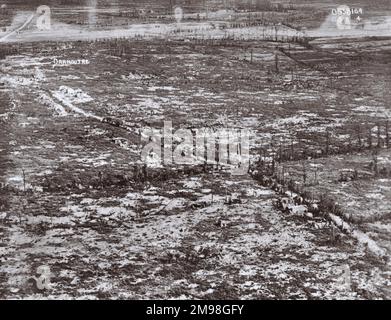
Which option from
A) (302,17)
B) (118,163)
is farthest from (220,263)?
(302,17)

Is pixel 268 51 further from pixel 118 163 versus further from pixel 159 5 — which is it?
pixel 159 5

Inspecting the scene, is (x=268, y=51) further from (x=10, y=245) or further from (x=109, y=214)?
(x=10, y=245)

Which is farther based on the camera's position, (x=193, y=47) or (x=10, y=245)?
(x=193, y=47)

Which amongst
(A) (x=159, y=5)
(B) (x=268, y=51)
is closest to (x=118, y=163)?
Result: (B) (x=268, y=51)

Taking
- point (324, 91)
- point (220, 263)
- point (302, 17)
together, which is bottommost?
point (220, 263)

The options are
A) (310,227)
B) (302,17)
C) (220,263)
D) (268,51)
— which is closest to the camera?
(220,263)

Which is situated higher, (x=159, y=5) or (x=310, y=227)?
(x=159, y=5)
